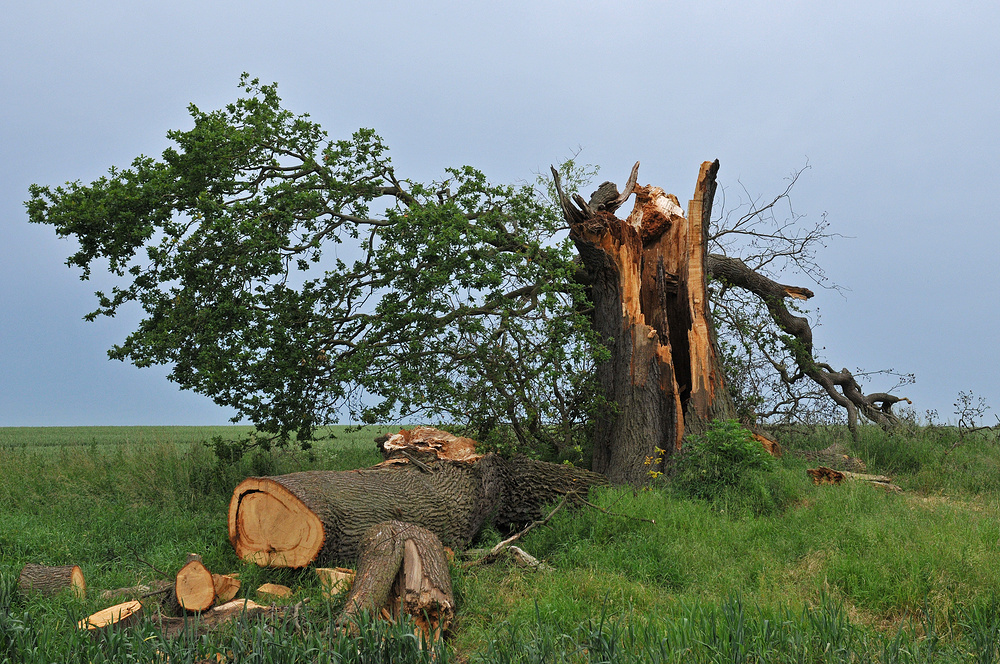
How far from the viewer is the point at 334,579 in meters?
6.13

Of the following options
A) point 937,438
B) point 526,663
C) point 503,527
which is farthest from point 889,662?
point 937,438

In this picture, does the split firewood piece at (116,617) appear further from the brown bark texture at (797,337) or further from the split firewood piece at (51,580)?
the brown bark texture at (797,337)

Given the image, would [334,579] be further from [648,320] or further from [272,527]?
[648,320]

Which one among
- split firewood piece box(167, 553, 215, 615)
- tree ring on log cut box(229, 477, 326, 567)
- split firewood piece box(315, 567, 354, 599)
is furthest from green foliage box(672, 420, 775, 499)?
split firewood piece box(167, 553, 215, 615)

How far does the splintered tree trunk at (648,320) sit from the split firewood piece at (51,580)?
6.56m

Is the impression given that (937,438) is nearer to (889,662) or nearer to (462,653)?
(889,662)

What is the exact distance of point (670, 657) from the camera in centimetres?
405

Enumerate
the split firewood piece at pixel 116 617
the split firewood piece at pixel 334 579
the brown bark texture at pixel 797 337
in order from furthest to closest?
the brown bark texture at pixel 797 337 → the split firewood piece at pixel 334 579 → the split firewood piece at pixel 116 617

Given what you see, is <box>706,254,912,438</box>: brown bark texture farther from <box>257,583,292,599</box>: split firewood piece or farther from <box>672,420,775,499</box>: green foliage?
<box>257,583,292,599</box>: split firewood piece

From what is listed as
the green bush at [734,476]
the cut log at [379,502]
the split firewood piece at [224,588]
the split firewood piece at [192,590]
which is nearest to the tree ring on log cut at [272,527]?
the cut log at [379,502]

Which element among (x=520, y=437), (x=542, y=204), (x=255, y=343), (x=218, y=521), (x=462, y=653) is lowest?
(x=462, y=653)

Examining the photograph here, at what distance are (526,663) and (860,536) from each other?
4563 millimetres

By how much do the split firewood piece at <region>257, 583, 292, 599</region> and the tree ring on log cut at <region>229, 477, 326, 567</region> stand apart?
477 millimetres

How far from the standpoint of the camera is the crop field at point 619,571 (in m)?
4.23
